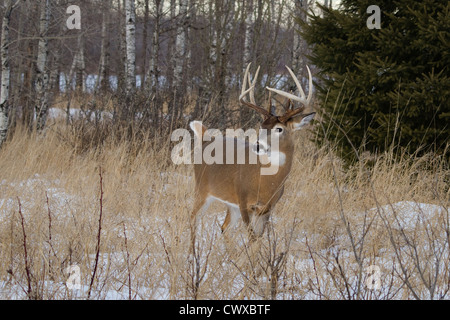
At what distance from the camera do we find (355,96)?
19.4 ft

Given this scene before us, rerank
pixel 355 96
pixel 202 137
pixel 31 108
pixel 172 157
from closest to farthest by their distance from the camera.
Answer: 1. pixel 202 137
2. pixel 355 96
3. pixel 172 157
4. pixel 31 108

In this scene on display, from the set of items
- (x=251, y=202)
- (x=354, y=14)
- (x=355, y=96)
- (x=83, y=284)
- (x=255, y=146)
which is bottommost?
(x=83, y=284)

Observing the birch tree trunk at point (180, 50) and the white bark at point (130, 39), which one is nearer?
the white bark at point (130, 39)

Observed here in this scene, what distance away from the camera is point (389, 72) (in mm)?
5637

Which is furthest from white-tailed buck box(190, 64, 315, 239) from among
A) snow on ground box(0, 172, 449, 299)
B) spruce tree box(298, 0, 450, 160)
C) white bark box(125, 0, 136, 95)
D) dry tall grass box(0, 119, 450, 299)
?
white bark box(125, 0, 136, 95)

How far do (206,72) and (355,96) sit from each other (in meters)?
3.43

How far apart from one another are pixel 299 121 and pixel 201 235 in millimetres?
1219

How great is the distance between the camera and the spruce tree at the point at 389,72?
5395 mm

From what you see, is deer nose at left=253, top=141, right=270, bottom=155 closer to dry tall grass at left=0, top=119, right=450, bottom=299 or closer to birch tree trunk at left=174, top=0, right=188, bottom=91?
dry tall grass at left=0, top=119, right=450, bottom=299

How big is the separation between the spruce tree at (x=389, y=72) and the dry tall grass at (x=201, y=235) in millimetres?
356

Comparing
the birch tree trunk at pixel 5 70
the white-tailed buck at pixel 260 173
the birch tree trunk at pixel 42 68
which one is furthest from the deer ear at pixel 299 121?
the birch tree trunk at pixel 42 68

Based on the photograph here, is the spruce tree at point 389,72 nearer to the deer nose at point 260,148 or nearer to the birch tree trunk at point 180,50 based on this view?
the deer nose at point 260,148

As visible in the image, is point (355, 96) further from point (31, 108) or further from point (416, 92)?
point (31, 108)
